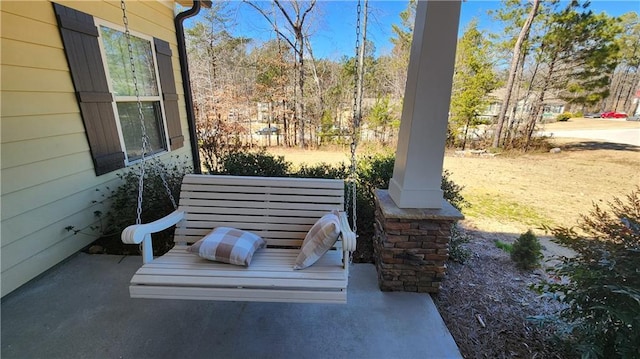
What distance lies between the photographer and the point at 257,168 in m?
3.15

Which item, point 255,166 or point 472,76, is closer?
point 255,166

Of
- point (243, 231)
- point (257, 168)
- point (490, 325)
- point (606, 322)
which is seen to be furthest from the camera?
point (257, 168)

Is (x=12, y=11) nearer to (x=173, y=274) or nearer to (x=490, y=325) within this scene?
(x=173, y=274)

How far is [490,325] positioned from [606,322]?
0.59 m

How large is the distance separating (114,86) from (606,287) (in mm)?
4125

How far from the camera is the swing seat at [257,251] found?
1.42 metres

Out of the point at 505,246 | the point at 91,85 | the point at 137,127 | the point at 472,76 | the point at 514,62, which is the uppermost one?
the point at 514,62

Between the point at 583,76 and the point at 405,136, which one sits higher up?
the point at 583,76

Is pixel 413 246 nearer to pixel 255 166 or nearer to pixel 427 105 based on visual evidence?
pixel 427 105

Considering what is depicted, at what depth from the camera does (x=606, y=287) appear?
128 centimetres

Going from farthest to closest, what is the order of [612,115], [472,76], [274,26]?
[612,115], [472,76], [274,26]

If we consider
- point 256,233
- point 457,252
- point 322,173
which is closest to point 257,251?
point 256,233

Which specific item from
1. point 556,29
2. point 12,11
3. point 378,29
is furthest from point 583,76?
point 12,11

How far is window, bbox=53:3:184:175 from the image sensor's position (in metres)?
2.39
